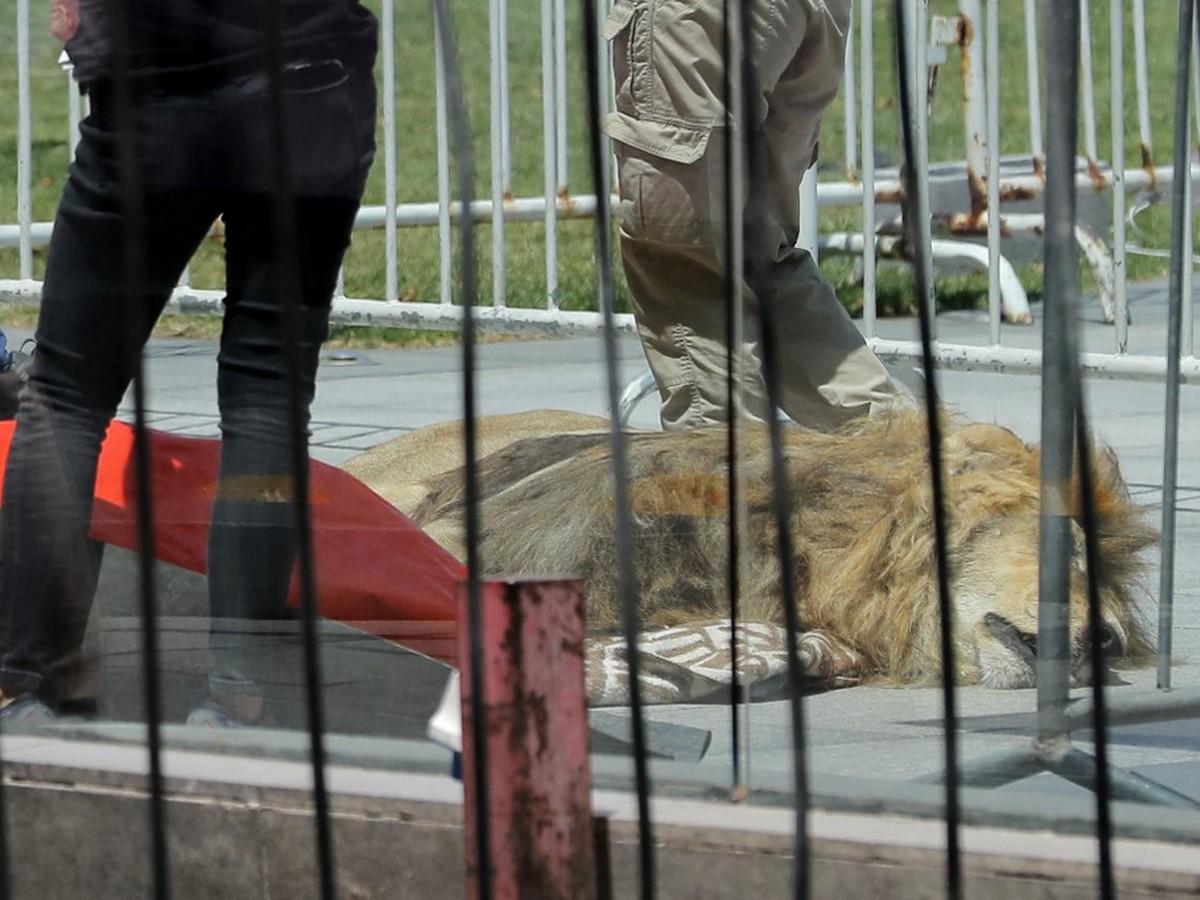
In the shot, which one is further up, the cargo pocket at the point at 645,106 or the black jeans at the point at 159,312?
the cargo pocket at the point at 645,106

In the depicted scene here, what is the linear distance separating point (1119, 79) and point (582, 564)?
6.28 ft

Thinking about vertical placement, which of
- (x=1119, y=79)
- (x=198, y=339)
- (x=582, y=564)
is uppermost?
(x=1119, y=79)

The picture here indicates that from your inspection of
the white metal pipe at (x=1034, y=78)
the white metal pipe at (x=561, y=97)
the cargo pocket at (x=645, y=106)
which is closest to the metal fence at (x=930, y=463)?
the cargo pocket at (x=645, y=106)

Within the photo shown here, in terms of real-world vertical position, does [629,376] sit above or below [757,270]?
below

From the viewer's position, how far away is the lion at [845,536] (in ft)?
10.8

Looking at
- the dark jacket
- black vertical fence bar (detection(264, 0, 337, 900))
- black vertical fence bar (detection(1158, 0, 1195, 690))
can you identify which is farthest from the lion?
black vertical fence bar (detection(264, 0, 337, 900))

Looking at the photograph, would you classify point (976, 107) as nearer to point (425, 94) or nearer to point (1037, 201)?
point (1037, 201)

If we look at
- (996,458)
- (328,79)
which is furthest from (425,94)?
(328,79)

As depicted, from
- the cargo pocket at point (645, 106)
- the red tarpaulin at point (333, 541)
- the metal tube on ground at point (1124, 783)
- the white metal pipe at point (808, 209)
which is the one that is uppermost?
the cargo pocket at point (645, 106)

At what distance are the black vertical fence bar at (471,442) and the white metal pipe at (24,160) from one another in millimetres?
3354

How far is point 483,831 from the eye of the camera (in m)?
1.86

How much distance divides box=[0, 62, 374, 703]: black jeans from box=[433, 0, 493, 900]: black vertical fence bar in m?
0.79

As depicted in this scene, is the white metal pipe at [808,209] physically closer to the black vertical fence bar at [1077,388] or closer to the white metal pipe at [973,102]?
the white metal pipe at [973,102]

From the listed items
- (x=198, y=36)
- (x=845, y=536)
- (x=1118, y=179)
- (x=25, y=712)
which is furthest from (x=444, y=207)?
(x=25, y=712)
